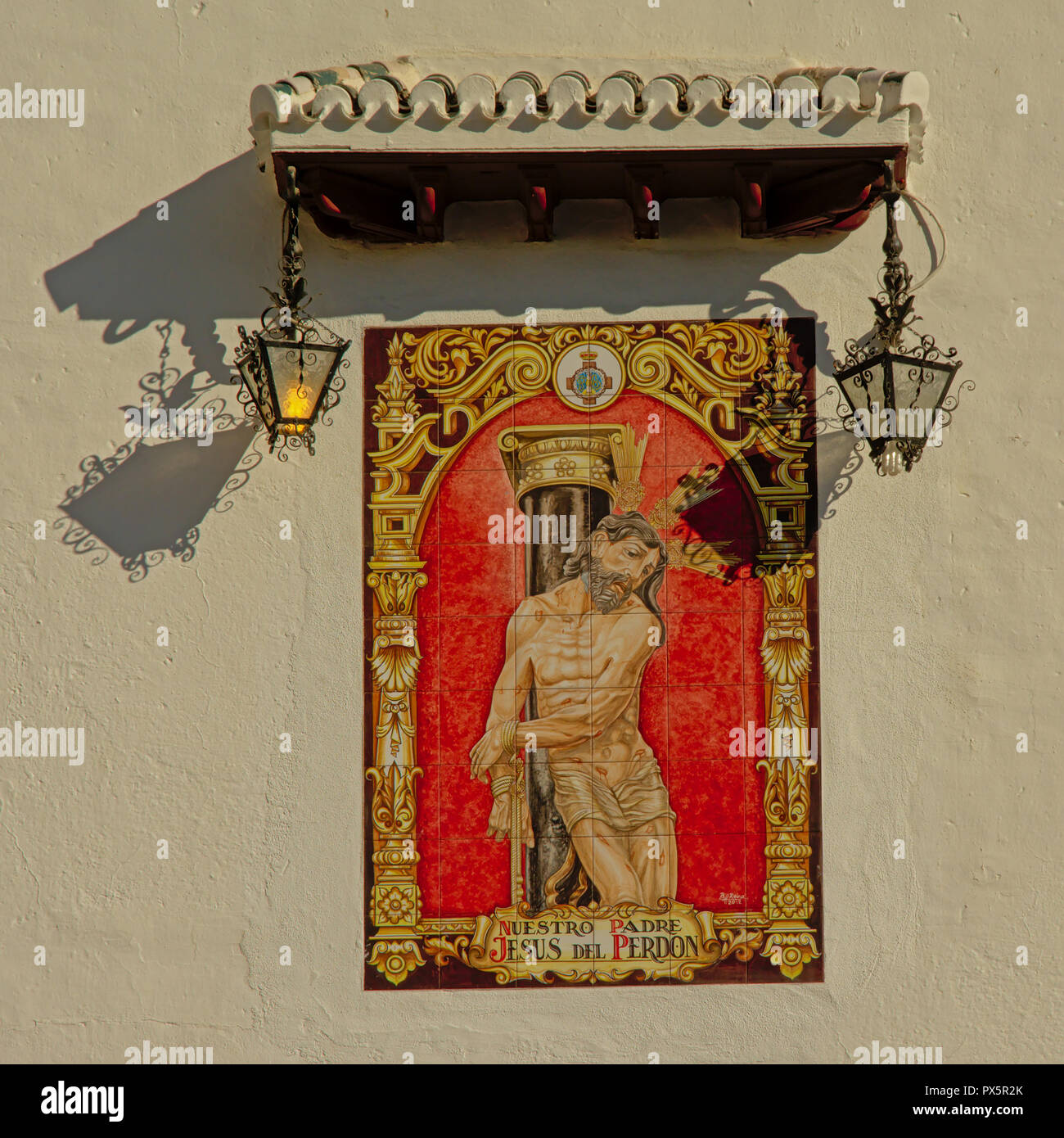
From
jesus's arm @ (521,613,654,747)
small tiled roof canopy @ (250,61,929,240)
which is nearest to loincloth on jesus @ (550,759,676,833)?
jesus's arm @ (521,613,654,747)

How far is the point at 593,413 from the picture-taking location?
16.4 ft

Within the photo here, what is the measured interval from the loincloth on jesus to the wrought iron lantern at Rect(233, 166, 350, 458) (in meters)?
1.83

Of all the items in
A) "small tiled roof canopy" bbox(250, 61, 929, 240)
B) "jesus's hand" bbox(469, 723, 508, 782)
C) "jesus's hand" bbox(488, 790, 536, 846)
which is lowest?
"jesus's hand" bbox(488, 790, 536, 846)

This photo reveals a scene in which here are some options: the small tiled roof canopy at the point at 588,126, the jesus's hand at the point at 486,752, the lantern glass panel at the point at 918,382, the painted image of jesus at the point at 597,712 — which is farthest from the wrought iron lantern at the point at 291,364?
the lantern glass panel at the point at 918,382

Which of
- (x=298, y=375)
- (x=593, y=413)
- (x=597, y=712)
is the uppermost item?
(x=298, y=375)

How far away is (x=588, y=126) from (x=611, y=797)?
9.31 ft

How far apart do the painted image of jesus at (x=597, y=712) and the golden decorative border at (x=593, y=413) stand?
10.0 inches

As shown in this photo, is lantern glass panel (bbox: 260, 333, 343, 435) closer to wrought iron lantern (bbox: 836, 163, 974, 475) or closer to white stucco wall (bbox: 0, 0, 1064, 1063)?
white stucco wall (bbox: 0, 0, 1064, 1063)

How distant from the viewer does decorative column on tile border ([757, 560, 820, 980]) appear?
15.8ft

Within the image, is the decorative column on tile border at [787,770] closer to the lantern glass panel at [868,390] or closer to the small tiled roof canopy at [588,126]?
the lantern glass panel at [868,390]

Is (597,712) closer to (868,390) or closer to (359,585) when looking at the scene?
(359,585)

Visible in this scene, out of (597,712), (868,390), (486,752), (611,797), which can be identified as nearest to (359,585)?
(486,752)

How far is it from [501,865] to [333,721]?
0.96 m

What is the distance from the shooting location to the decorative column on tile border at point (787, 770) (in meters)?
4.81
